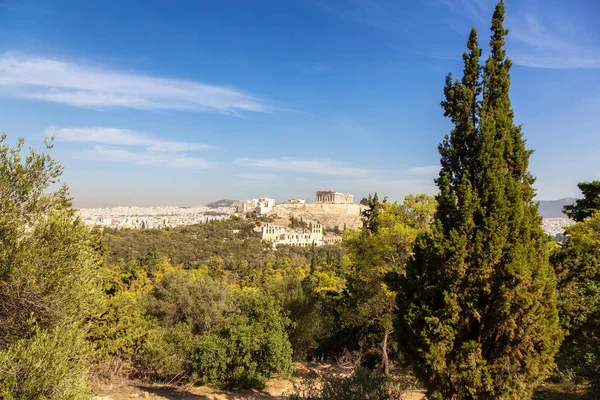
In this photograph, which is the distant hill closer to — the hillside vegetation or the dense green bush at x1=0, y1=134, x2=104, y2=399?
the hillside vegetation

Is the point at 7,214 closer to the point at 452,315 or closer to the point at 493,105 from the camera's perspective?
the point at 452,315

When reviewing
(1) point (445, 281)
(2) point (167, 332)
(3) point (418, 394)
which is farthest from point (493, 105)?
(2) point (167, 332)

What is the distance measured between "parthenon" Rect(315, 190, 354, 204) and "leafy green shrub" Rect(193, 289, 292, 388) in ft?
345

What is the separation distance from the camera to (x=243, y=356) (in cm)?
1065

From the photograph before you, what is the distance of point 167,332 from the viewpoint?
12.1 meters

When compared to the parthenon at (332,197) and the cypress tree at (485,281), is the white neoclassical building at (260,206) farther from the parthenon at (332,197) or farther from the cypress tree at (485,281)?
the cypress tree at (485,281)

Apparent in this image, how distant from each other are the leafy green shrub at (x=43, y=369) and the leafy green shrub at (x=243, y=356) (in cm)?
488

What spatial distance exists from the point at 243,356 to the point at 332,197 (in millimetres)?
109561

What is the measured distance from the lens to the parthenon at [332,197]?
119 m

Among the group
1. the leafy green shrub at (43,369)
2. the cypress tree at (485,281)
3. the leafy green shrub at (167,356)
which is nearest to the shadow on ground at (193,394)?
the leafy green shrub at (167,356)

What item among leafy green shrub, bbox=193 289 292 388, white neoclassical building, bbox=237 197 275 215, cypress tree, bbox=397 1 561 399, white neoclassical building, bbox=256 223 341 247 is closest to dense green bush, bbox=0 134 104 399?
leafy green shrub, bbox=193 289 292 388

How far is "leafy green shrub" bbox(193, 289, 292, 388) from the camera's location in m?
→ 10.5

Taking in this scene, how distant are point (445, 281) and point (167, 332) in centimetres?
964

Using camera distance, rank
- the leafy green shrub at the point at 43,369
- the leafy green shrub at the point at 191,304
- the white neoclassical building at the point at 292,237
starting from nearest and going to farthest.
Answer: the leafy green shrub at the point at 43,369 → the leafy green shrub at the point at 191,304 → the white neoclassical building at the point at 292,237
